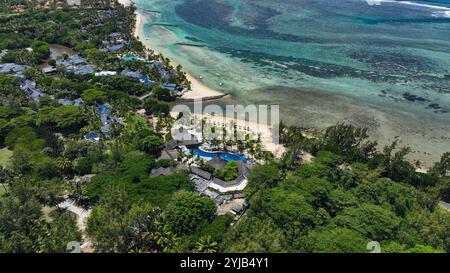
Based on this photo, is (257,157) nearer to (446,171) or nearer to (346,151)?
(346,151)

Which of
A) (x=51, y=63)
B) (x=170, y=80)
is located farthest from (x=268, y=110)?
(x=51, y=63)

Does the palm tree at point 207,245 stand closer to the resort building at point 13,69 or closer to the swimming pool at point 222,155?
the swimming pool at point 222,155

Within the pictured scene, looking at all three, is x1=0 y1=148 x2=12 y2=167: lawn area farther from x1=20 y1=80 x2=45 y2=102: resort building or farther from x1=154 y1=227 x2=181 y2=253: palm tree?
x1=154 y1=227 x2=181 y2=253: palm tree

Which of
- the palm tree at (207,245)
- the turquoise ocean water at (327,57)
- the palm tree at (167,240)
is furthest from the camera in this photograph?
the turquoise ocean water at (327,57)

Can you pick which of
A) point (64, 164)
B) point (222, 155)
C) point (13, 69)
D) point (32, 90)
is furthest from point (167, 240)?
point (13, 69)

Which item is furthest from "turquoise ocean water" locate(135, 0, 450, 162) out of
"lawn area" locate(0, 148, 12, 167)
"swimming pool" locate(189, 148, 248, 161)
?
"lawn area" locate(0, 148, 12, 167)

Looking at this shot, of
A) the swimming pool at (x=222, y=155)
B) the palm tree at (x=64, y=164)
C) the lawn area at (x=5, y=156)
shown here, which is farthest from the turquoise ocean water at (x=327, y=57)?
the lawn area at (x=5, y=156)

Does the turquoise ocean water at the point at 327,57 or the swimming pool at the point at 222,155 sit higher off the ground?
the turquoise ocean water at the point at 327,57
